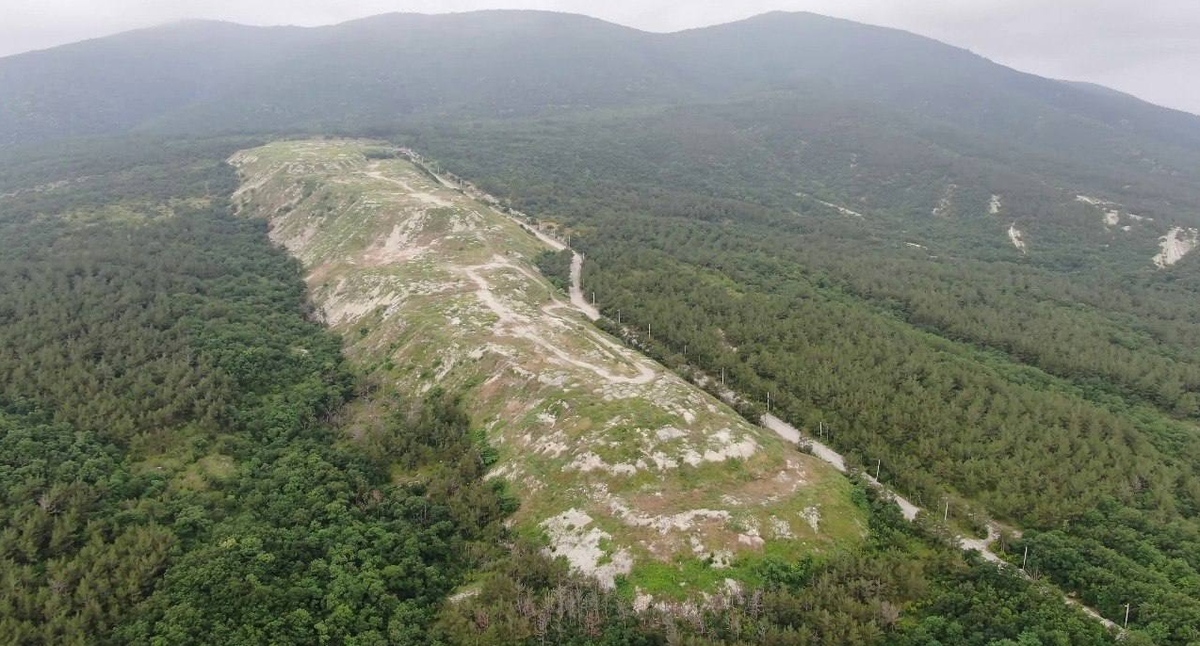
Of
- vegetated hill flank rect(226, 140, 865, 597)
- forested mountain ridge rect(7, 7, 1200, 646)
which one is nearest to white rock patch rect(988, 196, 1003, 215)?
forested mountain ridge rect(7, 7, 1200, 646)

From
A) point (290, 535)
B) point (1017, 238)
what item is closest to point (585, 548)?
point (290, 535)

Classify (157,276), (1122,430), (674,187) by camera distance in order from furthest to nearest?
(674,187) < (157,276) < (1122,430)

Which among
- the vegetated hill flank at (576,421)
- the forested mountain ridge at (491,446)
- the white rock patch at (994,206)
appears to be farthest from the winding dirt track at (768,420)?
the white rock patch at (994,206)

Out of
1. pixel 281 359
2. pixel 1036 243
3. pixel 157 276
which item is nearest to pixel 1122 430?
pixel 281 359

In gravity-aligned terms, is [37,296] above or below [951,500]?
above

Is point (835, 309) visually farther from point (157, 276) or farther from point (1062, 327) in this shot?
point (157, 276)

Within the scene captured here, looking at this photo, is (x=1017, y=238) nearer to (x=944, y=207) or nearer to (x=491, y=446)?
(x=944, y=207)
